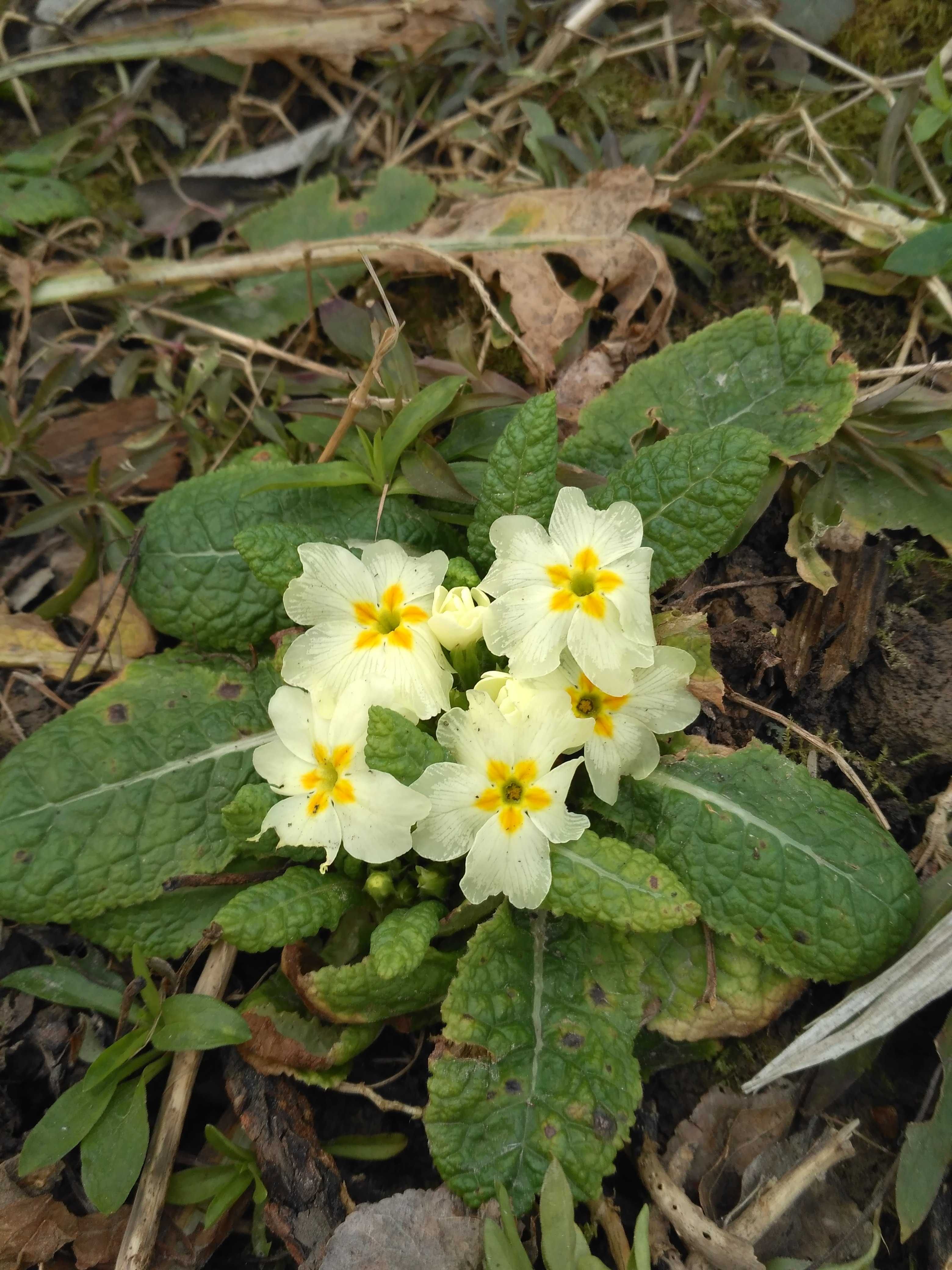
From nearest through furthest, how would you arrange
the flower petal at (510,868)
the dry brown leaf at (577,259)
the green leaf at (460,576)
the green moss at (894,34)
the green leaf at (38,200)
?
the flower petal at (510,868)
the green leaf at (460,576)
the dry brown leaf at (577,259)
the green moss at (894,34)
the green leaf at (38,200)

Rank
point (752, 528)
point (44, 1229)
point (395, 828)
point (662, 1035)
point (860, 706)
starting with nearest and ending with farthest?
point (395, 828) < point (44, 1229) < point (662, 1035) < point (860, 706) < point (752, 528)

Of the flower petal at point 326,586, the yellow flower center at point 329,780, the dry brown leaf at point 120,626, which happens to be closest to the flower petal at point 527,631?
the flower petal at point 326,586

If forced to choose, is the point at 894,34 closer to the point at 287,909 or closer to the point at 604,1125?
the point at 287,909

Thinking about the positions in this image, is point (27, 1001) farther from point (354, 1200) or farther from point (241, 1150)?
point (354, 1200)

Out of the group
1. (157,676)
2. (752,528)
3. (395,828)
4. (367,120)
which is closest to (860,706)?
(752,528)

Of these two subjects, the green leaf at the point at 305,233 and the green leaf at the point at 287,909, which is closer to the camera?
the green leaf at the point at 287,909

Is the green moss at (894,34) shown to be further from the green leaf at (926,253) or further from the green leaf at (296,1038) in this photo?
the green leaf at (296,1038)

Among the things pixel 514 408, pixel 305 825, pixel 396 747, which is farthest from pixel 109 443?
pixel 396 747
